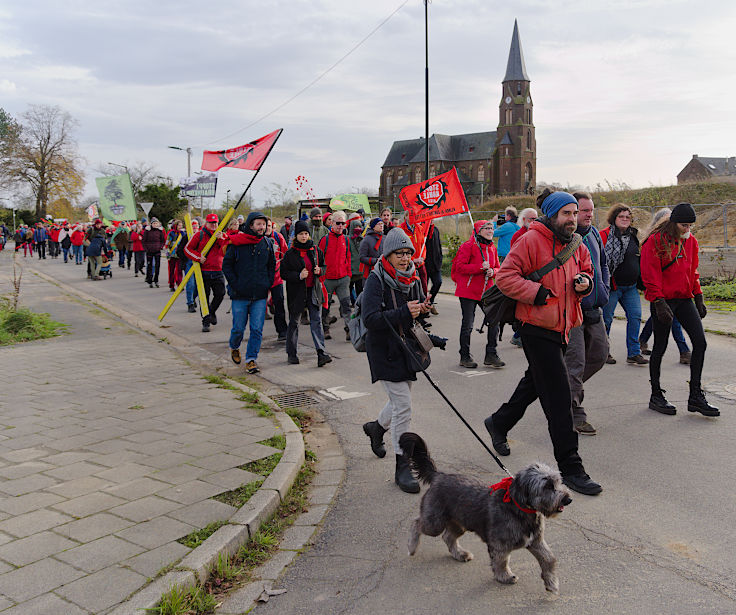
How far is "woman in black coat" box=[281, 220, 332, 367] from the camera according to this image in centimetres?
891

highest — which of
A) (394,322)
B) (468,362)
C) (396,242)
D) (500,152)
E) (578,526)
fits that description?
(500,152)

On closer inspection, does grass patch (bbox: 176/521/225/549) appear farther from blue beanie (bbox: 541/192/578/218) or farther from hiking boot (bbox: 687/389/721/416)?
hiking boot (bbox: 687/389/721/416)

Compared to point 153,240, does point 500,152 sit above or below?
above

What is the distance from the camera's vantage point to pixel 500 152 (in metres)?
106

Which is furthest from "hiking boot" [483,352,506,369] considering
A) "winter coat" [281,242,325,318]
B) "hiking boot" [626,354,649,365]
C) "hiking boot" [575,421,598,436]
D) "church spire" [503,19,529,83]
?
"church spire" [503,19,529,83]

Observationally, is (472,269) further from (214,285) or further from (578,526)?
(214,285)

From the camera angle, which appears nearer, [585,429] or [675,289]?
[585,429]

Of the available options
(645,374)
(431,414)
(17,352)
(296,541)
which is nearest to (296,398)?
(431,414)

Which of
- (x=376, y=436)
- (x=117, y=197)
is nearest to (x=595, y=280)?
(x=376, y=436)

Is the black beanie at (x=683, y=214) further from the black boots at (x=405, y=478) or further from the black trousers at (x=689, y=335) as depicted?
the black boots at (x=405, y=478)

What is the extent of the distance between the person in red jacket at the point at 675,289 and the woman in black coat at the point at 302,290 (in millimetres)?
4265

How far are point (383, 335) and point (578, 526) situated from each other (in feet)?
5.92

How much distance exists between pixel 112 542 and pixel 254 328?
502 cm

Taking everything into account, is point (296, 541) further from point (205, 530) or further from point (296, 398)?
point (296, 398)
